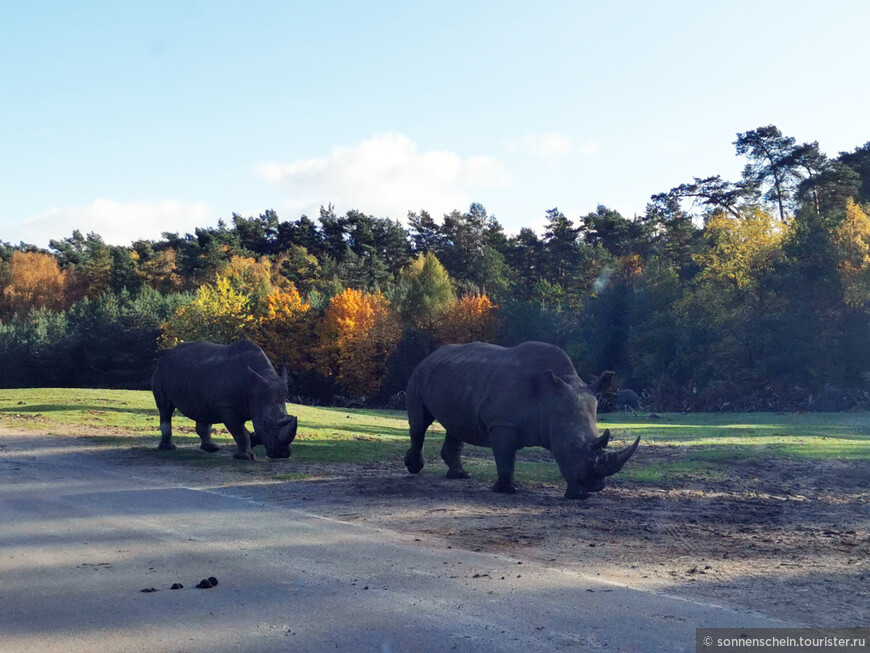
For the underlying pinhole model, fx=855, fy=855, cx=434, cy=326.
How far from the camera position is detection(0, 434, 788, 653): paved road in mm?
6527

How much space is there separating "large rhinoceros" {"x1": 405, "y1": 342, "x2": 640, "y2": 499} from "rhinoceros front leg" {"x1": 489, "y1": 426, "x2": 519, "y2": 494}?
0.02 meters

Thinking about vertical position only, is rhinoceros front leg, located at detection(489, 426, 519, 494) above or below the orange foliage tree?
below

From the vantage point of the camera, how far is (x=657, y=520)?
12.3 m

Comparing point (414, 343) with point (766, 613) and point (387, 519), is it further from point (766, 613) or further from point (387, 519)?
point (766, 613)

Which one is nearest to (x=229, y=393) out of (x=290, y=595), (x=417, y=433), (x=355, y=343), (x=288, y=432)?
(x=288, y=432)

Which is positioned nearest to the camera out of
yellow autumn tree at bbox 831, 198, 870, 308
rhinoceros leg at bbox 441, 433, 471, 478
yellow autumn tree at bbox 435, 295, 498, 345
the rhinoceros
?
rhinoceros leg at bbox 441, 433, 471, 478

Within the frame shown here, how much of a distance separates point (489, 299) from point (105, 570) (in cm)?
7070

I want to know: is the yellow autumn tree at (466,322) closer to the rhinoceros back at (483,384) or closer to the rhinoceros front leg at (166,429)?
the rhinoceros front leg at (166,429)

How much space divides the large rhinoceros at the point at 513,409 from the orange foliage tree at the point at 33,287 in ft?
282

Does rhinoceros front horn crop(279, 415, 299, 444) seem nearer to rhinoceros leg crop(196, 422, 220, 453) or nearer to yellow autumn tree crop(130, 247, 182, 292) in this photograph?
rhinoceros leg crop(196, 422, 220, 453)

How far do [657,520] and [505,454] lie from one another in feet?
→ 10.6

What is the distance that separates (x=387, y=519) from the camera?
1206 centimetres

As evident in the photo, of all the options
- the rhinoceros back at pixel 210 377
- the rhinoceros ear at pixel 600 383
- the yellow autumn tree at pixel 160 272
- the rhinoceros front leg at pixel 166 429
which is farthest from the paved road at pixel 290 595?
the yellow autumn tree at pixel 160 272

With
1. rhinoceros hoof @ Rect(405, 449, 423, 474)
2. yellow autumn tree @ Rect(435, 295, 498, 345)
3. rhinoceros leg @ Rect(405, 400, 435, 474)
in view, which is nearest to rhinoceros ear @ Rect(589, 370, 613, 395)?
rhinoceros leg @ Rect(405, 400, 435, 474)
